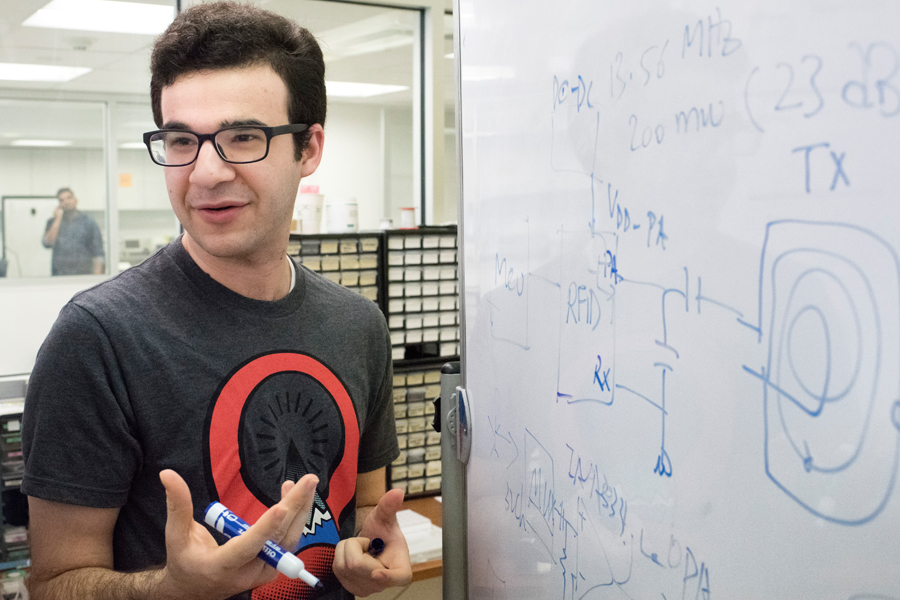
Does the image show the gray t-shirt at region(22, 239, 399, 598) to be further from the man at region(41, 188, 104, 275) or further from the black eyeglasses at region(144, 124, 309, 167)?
the man at region(41, 188, 104, 275)

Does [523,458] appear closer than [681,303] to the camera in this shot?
No

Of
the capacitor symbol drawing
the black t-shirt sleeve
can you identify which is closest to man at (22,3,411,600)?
the black t-shirt sleeve

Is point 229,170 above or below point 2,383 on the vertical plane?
above

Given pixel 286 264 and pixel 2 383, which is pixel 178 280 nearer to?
pixel 286 264

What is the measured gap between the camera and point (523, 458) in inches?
32.5

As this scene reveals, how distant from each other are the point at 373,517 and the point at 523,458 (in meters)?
0.25

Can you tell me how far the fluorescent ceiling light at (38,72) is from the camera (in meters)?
2.42

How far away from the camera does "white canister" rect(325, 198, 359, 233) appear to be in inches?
87.4

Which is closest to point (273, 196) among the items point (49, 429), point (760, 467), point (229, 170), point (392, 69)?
point (229, 170)

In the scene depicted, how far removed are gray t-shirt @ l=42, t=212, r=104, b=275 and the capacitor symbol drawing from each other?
2.50 metres

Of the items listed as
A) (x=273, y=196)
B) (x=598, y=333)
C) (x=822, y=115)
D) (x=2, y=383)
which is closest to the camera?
(x=822, y=115)

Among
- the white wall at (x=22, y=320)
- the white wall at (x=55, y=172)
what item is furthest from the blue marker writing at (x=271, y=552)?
the white wall at (x=55, y=172)

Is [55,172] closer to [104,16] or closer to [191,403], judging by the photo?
[104,16]

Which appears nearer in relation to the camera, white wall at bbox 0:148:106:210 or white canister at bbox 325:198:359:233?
white canister at bbox 325:198:359:233
